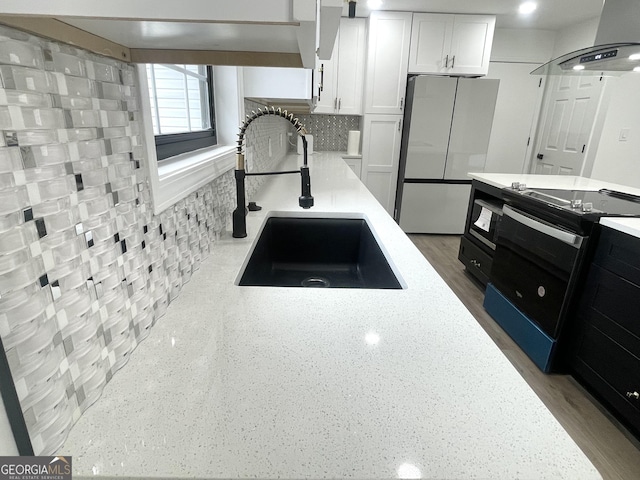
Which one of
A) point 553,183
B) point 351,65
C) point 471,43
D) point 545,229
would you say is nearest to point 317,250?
point 545,229

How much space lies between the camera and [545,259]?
1.86 meters

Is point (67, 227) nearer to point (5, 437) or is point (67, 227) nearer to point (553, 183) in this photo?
point (5, 437)

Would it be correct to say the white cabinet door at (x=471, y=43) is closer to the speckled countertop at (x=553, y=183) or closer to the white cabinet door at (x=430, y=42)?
the white cabinet door at (x=430, y=42)

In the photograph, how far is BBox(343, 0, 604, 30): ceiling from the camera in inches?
131

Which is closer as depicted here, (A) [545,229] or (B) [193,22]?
(B) [193,22]

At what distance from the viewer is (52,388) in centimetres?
40

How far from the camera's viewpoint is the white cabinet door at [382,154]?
13.1 ft

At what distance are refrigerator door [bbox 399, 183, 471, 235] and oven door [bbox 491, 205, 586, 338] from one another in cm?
174

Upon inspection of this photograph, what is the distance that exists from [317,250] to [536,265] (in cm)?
132

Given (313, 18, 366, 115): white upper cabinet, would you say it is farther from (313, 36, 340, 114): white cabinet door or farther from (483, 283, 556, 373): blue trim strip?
(483, 283, 556, 373): blue trim strip

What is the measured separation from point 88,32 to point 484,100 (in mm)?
4059

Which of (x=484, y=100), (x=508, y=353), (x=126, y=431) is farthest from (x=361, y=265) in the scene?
(x=484, y=100)

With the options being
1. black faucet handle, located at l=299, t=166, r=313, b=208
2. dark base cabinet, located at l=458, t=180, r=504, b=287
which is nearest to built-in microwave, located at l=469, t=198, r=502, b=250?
dark base cabinet, located at l=458, t=180, r=504, b=287

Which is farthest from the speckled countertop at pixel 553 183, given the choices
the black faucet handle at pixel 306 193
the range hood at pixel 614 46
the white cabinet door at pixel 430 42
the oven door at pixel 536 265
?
the white cabinet door at pixel 430 42
